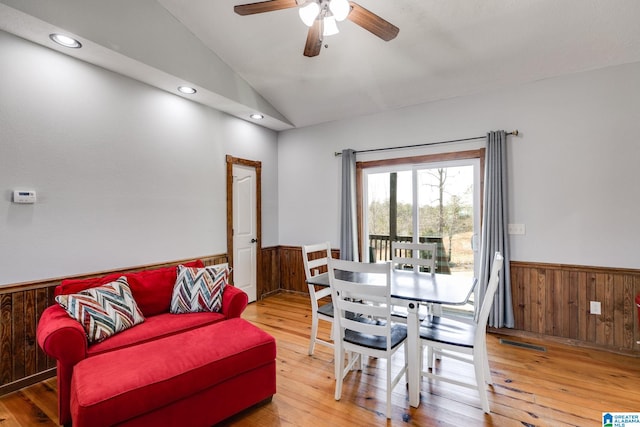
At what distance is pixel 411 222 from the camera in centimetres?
410

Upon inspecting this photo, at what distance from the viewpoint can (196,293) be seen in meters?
2.78

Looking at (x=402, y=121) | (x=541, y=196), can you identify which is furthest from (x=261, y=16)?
(x=541, y=196)

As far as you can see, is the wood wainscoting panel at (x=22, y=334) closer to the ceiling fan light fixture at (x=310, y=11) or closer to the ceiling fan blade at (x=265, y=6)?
the ceiling fan blade at (x=265, y=6)

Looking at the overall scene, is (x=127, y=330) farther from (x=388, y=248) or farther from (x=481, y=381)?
(x=388, y=248)

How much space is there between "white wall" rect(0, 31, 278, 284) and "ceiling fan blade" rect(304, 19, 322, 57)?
1.99 m

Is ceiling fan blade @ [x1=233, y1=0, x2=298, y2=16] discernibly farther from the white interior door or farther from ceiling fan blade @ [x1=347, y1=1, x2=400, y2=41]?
the white interior door

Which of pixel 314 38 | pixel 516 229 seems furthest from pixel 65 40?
pixel 516 229

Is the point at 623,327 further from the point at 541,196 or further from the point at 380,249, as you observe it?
the point at 380,249

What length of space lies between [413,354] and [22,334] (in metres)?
3.01

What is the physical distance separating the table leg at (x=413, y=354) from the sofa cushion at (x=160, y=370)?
38.6 inches

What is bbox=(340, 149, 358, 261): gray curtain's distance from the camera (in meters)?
4.38

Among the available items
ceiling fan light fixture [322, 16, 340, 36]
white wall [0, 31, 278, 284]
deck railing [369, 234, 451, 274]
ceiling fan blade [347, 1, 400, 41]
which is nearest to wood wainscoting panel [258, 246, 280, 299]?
white wall [0, 31, 278, 284]

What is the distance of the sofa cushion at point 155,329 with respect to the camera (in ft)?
6.98

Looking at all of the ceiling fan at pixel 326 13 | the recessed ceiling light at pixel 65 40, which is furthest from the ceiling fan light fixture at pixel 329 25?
the recessed ceiling light at pixel 65 40
